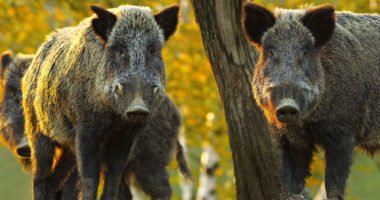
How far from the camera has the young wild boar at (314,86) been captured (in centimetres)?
793

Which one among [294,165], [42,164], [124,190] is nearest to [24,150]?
[42,164]

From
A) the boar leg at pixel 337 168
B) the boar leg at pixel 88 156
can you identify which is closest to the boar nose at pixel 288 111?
the boar leg at pixel 337 168

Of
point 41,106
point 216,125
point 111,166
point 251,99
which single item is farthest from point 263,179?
point 216,125

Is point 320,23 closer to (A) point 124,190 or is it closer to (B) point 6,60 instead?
(A) point 124,190

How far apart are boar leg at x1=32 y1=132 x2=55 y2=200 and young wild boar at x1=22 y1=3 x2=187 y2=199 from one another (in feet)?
0.05

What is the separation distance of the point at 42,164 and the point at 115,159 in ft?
3.53

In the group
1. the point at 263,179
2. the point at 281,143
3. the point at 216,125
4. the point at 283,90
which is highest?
the point at 283,90

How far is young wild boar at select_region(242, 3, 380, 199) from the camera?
7.93 m

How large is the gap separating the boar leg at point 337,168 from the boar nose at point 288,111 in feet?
2.36

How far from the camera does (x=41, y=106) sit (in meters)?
9.34

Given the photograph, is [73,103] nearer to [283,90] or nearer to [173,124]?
[283,90]

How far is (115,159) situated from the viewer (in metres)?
8.71

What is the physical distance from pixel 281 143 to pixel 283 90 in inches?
31.9

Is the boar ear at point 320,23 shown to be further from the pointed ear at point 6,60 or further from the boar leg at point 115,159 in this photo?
the pointed ear at point 6,60
